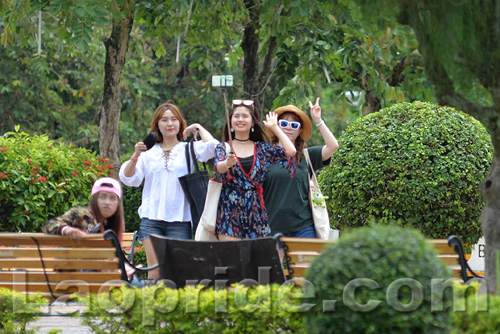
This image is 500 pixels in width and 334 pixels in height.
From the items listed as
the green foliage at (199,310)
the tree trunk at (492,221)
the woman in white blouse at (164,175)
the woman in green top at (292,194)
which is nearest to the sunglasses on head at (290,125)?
the woman in green top at (292,194)

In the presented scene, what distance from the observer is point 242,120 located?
606cm

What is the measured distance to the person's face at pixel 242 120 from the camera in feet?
19.9

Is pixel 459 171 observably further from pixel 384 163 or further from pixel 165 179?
pixel 165 179

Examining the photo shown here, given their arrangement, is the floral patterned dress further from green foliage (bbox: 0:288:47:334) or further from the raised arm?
green foliage (bbox: 0:288:47:334)

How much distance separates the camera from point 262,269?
464 cm

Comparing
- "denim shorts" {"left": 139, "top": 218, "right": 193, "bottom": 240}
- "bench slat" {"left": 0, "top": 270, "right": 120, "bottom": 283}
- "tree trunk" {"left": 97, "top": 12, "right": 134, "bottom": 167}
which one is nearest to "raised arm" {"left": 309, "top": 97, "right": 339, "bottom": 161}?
"denim shorts" {"left": 139, "top": 218, "right": 193, "bottom": 240}

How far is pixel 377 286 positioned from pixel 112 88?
9.36 meters

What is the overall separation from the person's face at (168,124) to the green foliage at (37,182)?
10.5ft

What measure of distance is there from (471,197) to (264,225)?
10.3 feet

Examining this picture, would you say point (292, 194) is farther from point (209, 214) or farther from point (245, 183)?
point (209, 214)

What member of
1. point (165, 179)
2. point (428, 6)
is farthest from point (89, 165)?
point (428, 6)

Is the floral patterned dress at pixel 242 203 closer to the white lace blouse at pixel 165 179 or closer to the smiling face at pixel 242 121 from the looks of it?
the smiling face at pixel 242 121

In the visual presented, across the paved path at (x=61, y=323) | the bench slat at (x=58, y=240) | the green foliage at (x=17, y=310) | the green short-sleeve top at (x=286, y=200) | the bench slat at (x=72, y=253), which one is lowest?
the paved path at (x=61, y=323)

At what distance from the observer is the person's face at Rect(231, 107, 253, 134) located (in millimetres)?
6066
